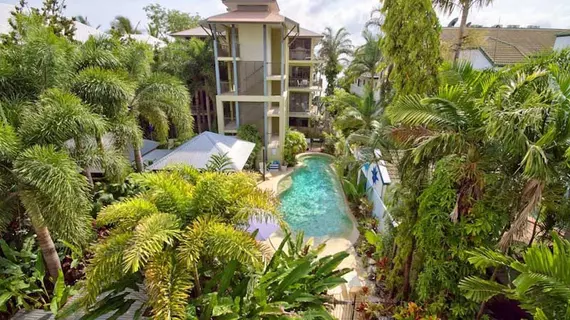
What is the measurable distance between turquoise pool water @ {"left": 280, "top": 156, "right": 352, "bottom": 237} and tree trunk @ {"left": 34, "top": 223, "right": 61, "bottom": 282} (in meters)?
9.33

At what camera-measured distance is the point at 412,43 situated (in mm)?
9820

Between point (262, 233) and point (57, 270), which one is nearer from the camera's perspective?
point (57, 270)

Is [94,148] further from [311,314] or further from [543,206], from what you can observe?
[543,206]

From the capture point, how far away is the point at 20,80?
791 cm

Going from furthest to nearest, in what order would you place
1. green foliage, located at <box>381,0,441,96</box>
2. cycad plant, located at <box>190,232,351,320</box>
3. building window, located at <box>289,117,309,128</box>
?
building window, located at <box>289,117,309,128</box>
green foliage, located at <box>381,0,441,96</box>
cycad plant, located at <box>190,232,351,320</box>

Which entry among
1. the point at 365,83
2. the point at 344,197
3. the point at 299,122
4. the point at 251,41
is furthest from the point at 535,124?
the point at 299,122

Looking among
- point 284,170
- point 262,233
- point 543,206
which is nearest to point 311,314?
point 262,233

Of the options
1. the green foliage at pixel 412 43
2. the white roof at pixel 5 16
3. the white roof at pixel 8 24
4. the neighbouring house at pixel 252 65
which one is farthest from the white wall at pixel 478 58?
the white roof at pixel 5 16

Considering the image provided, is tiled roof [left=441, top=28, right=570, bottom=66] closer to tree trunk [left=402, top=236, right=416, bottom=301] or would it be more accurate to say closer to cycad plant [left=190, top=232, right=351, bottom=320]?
tree trunk [left=402, top=236, right=416, bottom=301]

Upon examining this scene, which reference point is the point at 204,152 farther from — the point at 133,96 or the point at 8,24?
the point at 8,24

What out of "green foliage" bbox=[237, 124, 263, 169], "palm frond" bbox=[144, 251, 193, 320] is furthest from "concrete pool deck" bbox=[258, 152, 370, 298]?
"palm frond" bbox=[144, 251, 193, 320]

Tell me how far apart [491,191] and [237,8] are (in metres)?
20.7

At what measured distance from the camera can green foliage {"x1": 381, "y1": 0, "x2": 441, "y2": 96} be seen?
955 centimetres

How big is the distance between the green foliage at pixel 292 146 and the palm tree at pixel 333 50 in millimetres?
12369
